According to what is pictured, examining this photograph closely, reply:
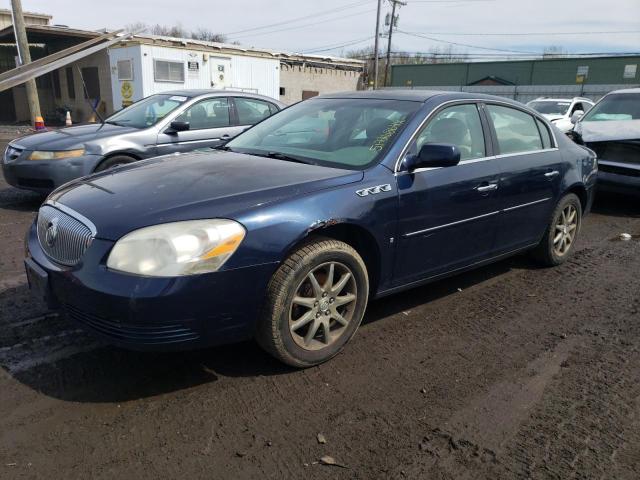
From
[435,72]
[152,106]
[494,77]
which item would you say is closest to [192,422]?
[152,106]

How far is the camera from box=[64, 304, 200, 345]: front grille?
246cm

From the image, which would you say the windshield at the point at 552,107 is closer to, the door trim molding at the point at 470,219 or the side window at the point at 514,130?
the side window at the point at 514,130

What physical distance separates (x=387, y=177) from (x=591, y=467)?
1855 millimetres

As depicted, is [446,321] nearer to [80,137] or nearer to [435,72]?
[80,137]

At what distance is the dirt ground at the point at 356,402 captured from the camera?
7.47ft

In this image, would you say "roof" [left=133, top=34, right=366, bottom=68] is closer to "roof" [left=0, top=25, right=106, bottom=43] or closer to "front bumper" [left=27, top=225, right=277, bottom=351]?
"roof" [left=0, top=25, right=106, bottom=43]

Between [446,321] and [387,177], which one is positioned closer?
[387,177]

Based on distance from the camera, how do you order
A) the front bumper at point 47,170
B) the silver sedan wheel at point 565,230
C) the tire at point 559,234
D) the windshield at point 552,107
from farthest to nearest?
the windshield at point 552,107, the front bumper at point 47,170, the silver sedan wheel at point 565,230, the tire at point 559,234

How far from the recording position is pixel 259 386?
2842 mm

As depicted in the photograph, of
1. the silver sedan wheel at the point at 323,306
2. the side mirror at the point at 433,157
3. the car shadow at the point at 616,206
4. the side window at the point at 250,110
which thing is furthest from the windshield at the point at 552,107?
the silver sedan wheel at the point at 323,306

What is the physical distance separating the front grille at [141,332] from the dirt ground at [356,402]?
14.8 inches

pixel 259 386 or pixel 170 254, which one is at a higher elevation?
pixel 170 254

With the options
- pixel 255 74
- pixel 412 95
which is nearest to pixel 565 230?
pixel 412 95

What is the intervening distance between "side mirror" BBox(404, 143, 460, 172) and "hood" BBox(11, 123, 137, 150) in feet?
14.8
